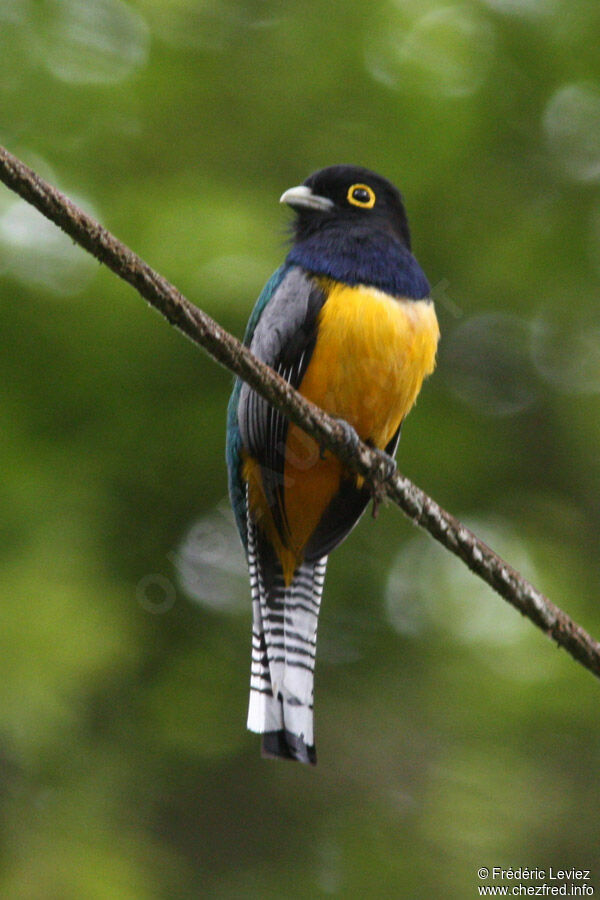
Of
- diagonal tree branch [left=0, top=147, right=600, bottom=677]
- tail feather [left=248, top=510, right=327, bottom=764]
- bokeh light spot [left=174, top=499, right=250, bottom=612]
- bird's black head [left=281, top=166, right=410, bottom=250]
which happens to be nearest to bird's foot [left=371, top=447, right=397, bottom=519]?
diagonal tree branch [left=0, top=147, right=600, bottom=677]

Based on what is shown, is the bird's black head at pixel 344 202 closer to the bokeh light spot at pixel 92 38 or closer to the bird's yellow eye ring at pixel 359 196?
the bird's yellow eye ring at pixel 359 196

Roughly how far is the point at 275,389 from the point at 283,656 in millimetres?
1627

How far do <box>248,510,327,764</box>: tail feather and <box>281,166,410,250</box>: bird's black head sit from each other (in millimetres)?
1270

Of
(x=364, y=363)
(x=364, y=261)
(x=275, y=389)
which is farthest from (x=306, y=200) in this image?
(x=275, y=389)

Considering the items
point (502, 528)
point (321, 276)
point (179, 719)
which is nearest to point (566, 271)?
point (502, 528)

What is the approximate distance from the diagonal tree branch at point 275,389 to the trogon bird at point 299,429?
2.79ft

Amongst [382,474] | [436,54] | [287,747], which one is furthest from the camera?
[436,54]

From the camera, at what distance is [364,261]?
419 centimetres

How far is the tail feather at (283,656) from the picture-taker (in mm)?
3816

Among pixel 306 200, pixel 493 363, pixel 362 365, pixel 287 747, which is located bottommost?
pixel 287 747

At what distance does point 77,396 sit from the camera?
18.1 ft

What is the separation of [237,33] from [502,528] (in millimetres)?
3387

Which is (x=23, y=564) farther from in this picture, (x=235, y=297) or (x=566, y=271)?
(x=566, y=271)

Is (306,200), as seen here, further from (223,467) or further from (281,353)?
(223,467)
